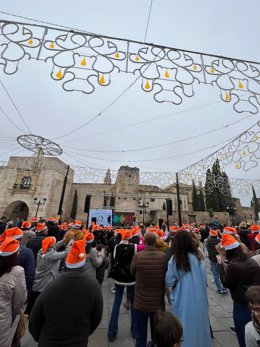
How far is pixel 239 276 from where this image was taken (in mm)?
2121

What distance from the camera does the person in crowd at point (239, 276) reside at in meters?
2.11

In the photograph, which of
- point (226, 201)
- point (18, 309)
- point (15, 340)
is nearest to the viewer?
point (18, 309)

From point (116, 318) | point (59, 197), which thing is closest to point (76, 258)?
point (116, 318)

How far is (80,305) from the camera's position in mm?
1536

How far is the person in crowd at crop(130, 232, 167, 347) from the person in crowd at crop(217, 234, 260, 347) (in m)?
0.80

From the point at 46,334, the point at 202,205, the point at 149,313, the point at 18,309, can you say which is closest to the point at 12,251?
the point at 18,309

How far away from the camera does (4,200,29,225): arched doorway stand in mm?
26361

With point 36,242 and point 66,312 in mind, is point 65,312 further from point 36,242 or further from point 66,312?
point 36,242

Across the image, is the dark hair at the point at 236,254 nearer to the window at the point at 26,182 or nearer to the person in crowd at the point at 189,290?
the person in crowd at the point at 189,290

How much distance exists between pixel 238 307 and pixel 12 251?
2792 millimetres

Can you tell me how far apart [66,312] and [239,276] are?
6.34 ft

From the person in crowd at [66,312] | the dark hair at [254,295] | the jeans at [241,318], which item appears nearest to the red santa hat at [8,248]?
the person in crowd at [66,312]

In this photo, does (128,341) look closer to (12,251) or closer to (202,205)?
(12,251)

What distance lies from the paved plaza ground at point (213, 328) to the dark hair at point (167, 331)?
230 centimetres
